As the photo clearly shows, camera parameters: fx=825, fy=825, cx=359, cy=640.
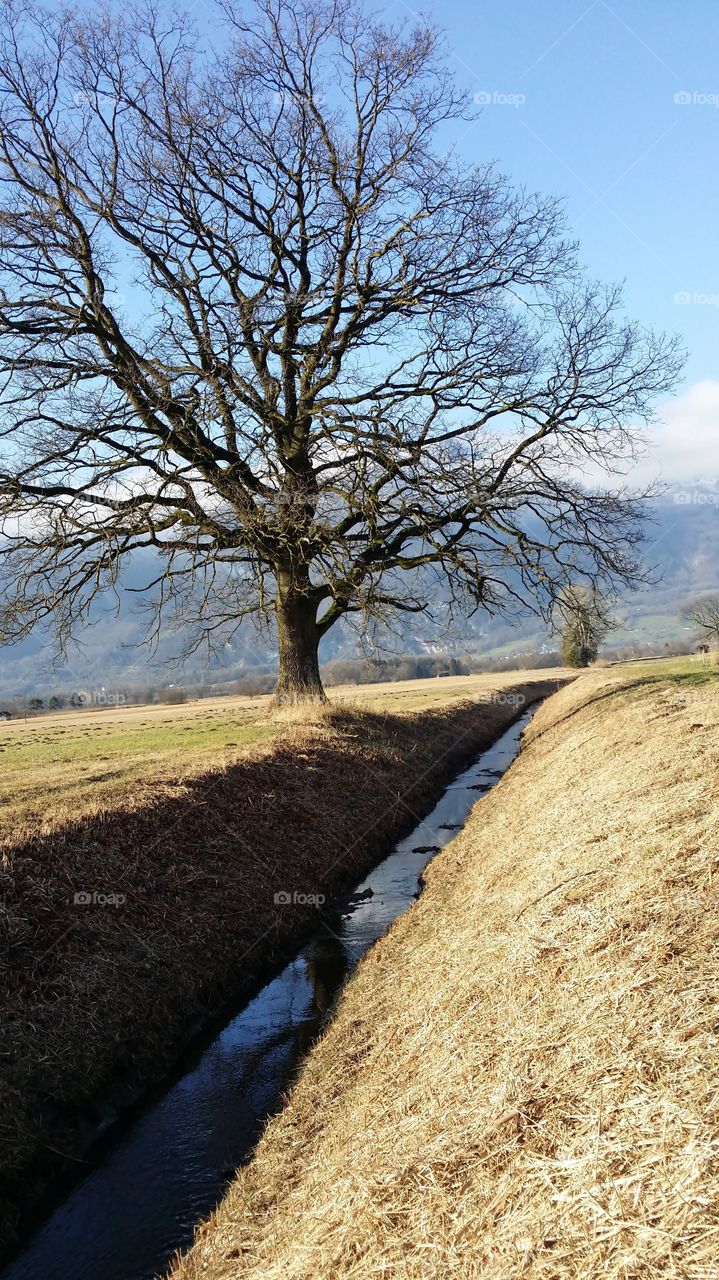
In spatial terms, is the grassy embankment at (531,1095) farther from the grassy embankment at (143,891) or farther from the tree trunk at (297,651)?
the tree trunk at (297,651)

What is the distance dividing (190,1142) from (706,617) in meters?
106

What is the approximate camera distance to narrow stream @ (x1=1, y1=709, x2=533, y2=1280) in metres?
6.54

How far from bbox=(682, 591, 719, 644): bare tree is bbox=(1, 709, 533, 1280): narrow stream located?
3698 inches

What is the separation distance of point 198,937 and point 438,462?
13.6 m

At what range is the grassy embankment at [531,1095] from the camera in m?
3.97

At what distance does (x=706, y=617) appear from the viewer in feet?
341

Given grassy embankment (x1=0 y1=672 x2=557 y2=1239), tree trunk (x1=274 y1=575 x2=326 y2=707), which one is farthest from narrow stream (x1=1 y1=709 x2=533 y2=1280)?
tree trunk (x1=274 y1=575 x2=326 y2=707)

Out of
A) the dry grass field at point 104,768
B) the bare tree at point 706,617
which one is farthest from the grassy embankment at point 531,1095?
the bare tree at point 706,617

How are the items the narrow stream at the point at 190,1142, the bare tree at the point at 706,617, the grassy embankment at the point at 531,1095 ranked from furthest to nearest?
the bare tree at the point at 706,617 → the narrow stream at the point at 190,1142 → the grassy embankment at the point at 531,1095

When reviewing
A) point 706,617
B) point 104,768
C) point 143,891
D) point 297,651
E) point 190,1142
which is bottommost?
point 190,1142

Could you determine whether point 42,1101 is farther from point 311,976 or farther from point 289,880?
point 289,880

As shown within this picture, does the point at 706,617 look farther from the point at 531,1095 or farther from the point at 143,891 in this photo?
Answer: the point at 531,1095

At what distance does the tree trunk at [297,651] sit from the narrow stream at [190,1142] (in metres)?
12.5

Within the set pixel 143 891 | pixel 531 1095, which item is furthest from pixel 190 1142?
pixel 531 1095
